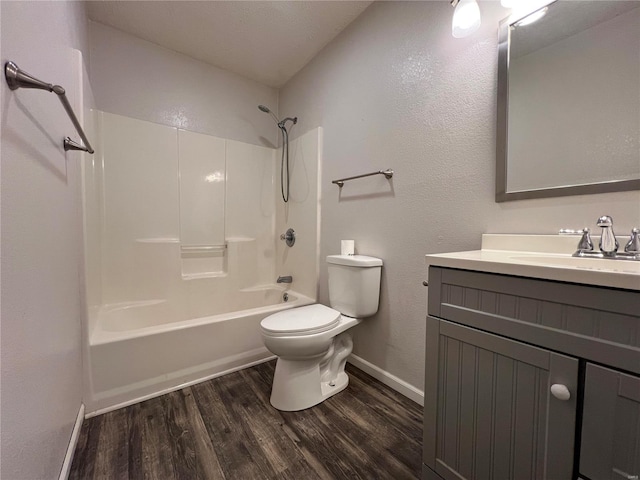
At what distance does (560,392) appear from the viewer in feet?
1.95

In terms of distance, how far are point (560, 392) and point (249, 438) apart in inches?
46.3

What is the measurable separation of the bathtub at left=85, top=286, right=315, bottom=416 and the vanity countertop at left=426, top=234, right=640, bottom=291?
138cm

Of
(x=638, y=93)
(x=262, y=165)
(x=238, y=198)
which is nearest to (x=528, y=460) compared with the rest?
(x=638, y=93)

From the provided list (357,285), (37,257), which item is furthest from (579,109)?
(37,257)

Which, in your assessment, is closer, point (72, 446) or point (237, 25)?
point (72, 446)

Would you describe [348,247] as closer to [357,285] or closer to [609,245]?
[357,285]

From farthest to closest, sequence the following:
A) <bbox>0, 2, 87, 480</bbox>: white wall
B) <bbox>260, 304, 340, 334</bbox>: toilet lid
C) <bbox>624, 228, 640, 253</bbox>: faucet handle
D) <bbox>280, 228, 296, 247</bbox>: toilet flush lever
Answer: <bbox>280, 228, 296, 247</bbox>: toilet flush lever, <bbox>260, 304, 340, 334</bbox>: toilet lid, <bbox>624, 228, 640, 253</bbox>: faucet handle, <bbox>0, 2, 87, 480</bbox>: white wall

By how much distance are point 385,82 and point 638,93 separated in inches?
42.0

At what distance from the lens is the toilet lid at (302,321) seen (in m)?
1.29

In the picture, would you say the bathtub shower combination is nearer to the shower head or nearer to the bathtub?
the bathtub

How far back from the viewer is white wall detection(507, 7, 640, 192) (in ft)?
2.69

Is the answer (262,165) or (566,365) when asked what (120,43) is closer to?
(262,165)

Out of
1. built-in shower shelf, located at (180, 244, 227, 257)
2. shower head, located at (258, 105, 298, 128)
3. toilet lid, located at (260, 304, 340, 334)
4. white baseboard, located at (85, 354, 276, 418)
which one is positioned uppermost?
shower head, located at (258, 105, 298, 128)

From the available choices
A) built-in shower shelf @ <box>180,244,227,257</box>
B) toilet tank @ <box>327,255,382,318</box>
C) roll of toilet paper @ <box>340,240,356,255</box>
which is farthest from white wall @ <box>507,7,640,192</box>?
built-in shower shelf @ <box>180,244,227,257</box>
